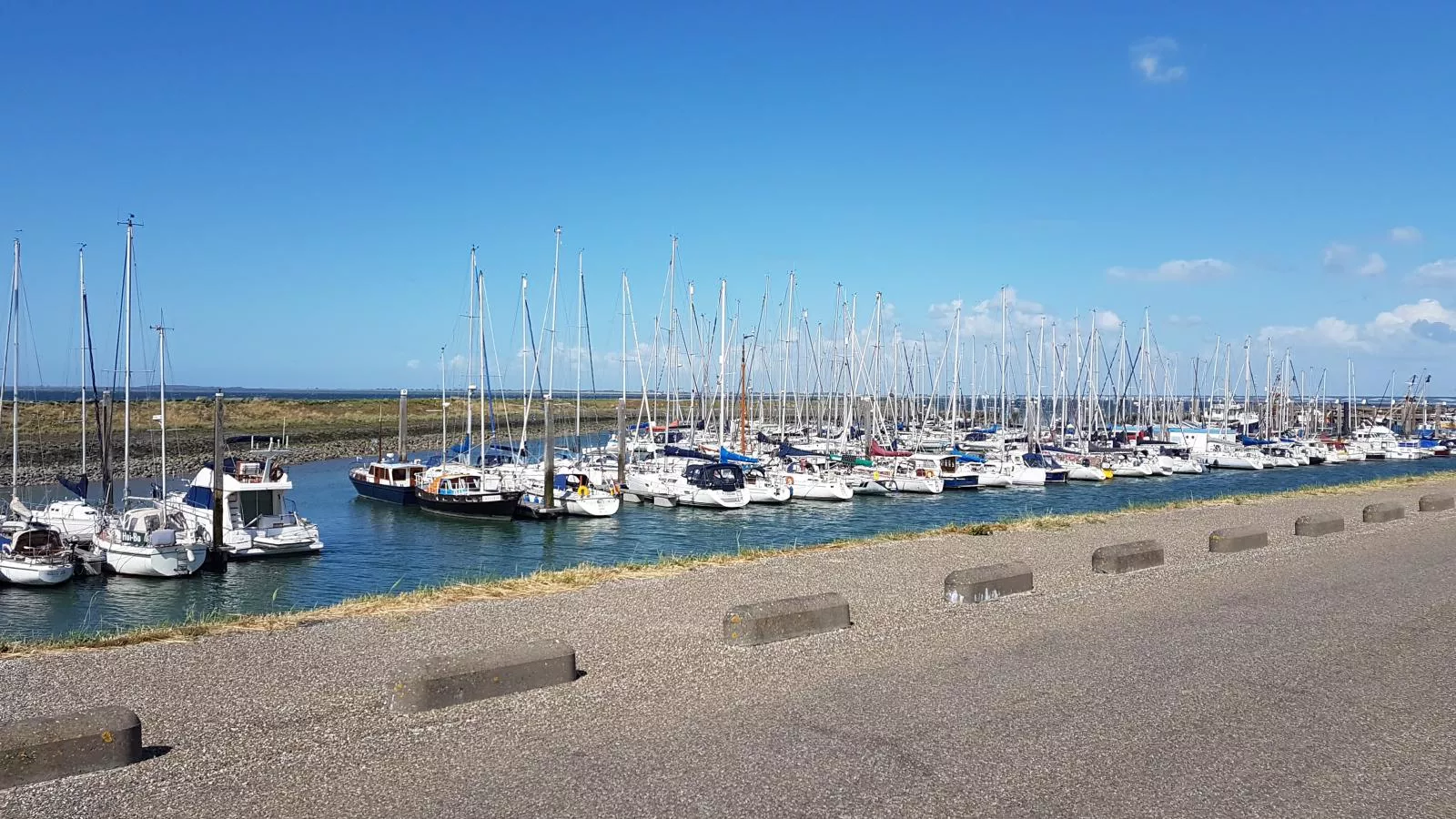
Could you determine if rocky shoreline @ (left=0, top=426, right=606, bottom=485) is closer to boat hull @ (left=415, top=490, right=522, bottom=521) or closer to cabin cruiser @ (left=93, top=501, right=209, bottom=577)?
boat hull @ (left=415, top=490, right=522, bottom=521)

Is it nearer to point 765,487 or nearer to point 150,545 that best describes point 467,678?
point 150,545

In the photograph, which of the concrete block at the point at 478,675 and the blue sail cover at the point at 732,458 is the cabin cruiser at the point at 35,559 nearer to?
the concrete block at the point at 478,675

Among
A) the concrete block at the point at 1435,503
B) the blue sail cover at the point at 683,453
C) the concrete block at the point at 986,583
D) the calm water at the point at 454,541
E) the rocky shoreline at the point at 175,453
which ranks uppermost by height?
the concrete block at the point at 986,583

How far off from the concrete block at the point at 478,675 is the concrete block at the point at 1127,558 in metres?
8.89

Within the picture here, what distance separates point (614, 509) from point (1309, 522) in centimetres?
2918

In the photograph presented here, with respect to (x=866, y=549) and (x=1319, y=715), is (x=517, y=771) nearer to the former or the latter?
(x=1319, y=715)

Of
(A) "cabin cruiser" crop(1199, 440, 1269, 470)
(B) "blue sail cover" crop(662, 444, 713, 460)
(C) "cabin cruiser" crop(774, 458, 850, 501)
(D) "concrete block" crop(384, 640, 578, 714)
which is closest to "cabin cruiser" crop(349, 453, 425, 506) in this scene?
(B) "blue sail cover" crop(662, 444, 713, 460)

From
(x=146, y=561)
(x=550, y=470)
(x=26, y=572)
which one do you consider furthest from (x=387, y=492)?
(x=26, y=572)

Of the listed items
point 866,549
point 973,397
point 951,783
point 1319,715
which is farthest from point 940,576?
point 973,397

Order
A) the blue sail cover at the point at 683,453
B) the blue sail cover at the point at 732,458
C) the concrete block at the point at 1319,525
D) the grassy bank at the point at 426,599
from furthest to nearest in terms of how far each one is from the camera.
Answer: the blue sail cover at the point at 732,458 < the blue sail cover at the point at 683,453 < the concrete block at the point at 1319,525 < the grassy bank at the point at 426,599

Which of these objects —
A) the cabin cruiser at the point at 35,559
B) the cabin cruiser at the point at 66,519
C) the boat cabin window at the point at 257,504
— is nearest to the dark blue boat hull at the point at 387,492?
the boat cabin window at the point at 257,504

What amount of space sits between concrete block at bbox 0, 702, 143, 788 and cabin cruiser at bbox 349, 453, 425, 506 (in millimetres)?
42149

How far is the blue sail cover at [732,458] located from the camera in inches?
2280

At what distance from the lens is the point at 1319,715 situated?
7.99 m
